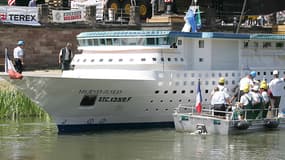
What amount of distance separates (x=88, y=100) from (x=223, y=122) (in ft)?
12.9

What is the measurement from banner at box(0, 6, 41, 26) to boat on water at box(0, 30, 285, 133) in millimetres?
10754

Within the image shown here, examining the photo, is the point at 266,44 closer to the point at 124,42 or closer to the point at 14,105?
the point at 124,42

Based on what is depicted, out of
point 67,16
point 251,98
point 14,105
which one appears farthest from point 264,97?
point 67,16

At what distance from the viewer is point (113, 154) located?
2159 cm

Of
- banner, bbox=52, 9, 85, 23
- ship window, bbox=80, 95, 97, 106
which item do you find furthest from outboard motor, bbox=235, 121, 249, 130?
banner, bbox=52, 9, 85, 23

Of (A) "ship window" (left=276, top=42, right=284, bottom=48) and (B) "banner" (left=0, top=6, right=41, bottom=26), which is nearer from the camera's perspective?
(A) "ship window" (left=276, top=42, right=284, bottom=48)

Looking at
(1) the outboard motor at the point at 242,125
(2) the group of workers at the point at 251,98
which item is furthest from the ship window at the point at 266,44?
(1) the outboard motor at the point at 242,125

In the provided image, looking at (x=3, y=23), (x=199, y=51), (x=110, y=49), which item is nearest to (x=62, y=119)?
(x=110, y=49)

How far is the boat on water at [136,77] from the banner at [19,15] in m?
10.8

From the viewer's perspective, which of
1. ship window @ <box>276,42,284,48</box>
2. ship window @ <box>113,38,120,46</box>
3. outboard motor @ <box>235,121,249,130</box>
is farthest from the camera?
ship window @ <box>276,42,284,48</box>

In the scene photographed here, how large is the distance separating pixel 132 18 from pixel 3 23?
7.00 m

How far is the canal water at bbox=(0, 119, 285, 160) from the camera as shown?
69.4 feet

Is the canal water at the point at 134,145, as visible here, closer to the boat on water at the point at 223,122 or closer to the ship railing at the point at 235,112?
the boat on water at the point at 223,122

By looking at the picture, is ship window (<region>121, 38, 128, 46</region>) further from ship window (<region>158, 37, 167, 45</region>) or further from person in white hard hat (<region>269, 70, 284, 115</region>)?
person in white hard hat (<region>269, 70, 284, 115</region>)
